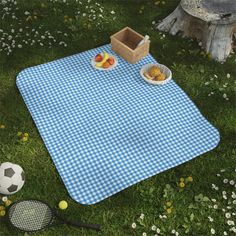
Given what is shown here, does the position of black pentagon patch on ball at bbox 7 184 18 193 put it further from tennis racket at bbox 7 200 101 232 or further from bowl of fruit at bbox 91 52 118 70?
bowl of fruit at bbox 91 52 118 70

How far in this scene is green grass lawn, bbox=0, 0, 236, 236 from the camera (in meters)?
6.37

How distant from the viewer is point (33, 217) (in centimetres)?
602

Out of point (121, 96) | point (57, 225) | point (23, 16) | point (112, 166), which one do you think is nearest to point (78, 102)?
point (121, 96)

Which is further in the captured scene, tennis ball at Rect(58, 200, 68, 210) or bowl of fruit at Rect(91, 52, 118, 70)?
bowl of fruit at Rect(91, 52, 118, 70)

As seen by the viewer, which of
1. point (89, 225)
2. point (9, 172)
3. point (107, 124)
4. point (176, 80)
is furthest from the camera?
point (176, 80)

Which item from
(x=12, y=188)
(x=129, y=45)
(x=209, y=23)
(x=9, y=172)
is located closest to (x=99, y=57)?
(x=129, y=45)

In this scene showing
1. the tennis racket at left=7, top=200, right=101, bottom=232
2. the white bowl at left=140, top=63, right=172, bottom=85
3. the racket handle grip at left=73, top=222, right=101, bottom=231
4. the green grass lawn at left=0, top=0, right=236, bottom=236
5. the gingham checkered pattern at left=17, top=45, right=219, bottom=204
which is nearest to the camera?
the tennis racket at left=7, top=200, right=101, bottom=232

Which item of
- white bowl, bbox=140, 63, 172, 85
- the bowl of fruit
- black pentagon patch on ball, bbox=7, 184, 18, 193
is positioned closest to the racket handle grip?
black pentagon patch on ball, bbox=7, 184, 18, 193

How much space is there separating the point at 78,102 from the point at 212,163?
2785 millimetres

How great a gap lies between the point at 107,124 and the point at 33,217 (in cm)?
229

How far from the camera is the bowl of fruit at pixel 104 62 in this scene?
838cm

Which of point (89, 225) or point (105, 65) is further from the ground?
point (105, 65)

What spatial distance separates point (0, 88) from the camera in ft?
26.7

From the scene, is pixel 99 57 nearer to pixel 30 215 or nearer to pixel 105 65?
A: pixel 105 65
